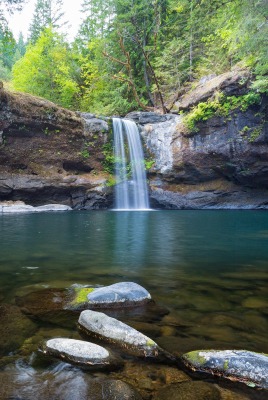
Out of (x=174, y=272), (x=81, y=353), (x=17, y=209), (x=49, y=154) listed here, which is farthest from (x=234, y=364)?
(x=49, y=154)

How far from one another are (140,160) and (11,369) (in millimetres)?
20394

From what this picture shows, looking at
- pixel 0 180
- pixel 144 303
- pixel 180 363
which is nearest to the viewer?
pixel 180 363

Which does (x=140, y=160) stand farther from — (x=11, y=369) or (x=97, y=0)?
(x=11, y=369)

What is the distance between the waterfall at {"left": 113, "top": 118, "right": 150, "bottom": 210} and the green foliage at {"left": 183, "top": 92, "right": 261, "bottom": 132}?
4.03m

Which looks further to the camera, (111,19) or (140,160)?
(111,19)

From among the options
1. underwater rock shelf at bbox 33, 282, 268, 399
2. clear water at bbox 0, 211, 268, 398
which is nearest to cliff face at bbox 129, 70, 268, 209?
clear water at bbox 0, 211, 268, 398

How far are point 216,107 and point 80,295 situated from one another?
18.8 meters

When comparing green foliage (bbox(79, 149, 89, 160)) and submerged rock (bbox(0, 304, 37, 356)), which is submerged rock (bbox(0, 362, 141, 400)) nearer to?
submerged rock (bbox(0, 304, 37, 356))

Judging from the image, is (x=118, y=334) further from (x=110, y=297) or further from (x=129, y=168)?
(x=129, y=168)

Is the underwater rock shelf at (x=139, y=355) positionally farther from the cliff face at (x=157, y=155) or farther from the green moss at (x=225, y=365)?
the cliff face at (x=157, y=155)

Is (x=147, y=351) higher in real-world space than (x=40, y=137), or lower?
lower

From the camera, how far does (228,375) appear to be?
221cm

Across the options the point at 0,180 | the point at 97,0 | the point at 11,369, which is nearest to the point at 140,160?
the point at 0,180

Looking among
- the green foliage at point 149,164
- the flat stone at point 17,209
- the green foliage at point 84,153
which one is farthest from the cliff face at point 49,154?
the green foliage at point 149,164
